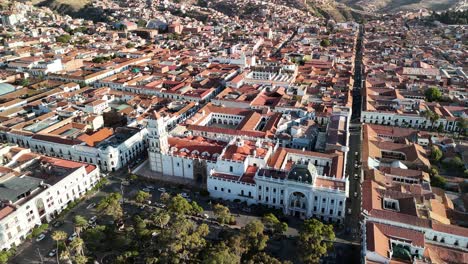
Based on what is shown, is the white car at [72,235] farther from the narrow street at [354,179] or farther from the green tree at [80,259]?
the narrow street at [354,179]

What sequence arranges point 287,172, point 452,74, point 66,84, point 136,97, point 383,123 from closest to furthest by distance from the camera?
point 287,172, point 383,123, point 136,97, point 66,84, point 452,74

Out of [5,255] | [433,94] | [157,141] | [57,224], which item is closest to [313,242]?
[157,141]

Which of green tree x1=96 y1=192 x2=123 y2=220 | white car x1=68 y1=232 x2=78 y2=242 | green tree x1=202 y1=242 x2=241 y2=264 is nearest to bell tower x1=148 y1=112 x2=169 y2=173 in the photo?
green tree x1=96 y1=192 x2=123 y2=220

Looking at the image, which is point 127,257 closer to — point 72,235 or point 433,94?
point 72,235

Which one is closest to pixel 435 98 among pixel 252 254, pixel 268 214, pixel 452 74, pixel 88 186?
pixel 452 74

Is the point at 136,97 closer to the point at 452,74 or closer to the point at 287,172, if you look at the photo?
the point at 287,172

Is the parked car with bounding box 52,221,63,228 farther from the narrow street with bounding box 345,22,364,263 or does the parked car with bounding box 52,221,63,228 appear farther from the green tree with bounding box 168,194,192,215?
the narrow street with bounding box 345,22,364,263

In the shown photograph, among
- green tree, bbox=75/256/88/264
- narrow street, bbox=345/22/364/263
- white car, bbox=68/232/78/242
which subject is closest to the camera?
green tree, bbox=75/256/88/264
